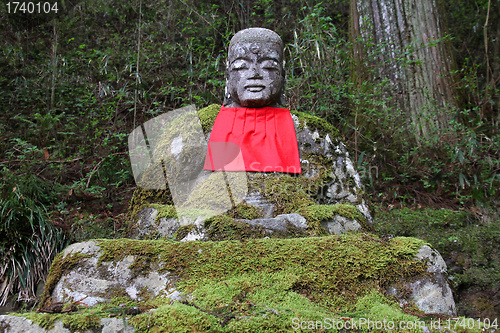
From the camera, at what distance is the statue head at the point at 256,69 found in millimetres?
3535

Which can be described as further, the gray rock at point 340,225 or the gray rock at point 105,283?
the gray rock at point 340,225

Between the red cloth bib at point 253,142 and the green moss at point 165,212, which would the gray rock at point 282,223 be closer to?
the green moss at point 165,212

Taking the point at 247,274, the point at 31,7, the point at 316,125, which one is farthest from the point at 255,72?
the point at 31,7

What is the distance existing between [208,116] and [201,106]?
2.73m

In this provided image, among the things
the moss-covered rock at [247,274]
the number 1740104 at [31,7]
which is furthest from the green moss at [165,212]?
the number 1740104 at [31,7]

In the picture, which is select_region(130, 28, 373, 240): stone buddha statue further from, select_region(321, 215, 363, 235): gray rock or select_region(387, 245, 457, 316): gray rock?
select_region(387, 245, 457, 316): gray rock

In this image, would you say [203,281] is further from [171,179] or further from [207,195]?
[171,179]

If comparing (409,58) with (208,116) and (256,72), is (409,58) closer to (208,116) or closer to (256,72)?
(256,72)

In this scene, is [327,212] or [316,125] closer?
[327,212]

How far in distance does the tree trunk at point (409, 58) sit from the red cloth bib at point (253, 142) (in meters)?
2.94

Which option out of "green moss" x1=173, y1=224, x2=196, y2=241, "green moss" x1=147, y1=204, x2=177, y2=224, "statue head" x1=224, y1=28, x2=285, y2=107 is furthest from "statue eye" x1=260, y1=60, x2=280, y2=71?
"green moss" x1=173, y1=224, x2=196, y2=241

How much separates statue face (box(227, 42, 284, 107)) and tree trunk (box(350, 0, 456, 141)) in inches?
113

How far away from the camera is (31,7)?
8227mm

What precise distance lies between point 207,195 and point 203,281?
1.18m
